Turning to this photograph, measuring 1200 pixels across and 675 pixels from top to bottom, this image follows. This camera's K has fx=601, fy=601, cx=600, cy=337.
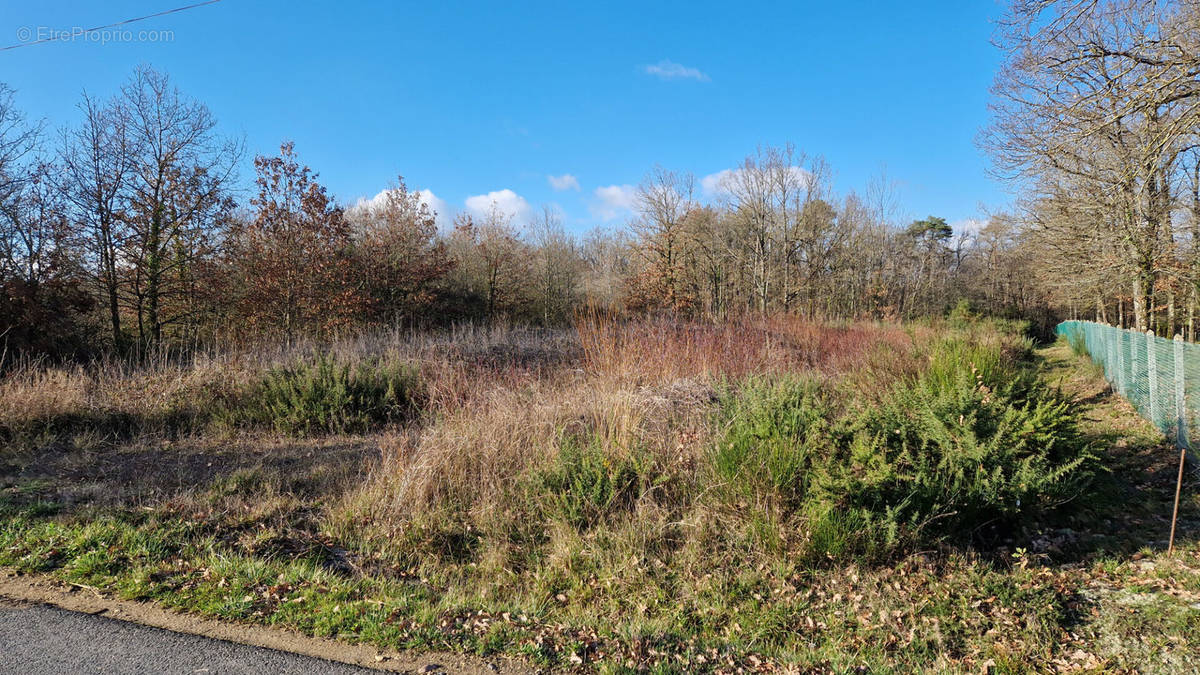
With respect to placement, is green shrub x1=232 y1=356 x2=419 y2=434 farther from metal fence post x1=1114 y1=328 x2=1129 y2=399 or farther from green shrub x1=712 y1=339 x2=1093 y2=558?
metal fence post x1=1114 y1=328 x2=1129 y2=399

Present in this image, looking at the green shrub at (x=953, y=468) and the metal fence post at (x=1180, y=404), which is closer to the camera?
the green shrub at (x=953, y=468)

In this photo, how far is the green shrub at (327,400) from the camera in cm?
852

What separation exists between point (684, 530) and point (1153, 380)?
7.98 meters

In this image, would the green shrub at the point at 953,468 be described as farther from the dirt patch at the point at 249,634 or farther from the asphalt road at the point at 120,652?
the asphalt road at the point at 120,652

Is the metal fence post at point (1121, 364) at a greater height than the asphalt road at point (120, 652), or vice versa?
the metal fence post at point (1121, 364)

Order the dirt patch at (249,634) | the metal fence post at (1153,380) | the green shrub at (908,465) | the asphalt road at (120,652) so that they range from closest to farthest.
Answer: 1. the asphalt road at (120,652)
2. the dirt patch at (249,634)
3. the green shrub at (908,465)
4. the metal fence post at (1153,380)

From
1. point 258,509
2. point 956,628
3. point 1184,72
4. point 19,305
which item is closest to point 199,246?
point 19,305

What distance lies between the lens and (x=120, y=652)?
2943mm

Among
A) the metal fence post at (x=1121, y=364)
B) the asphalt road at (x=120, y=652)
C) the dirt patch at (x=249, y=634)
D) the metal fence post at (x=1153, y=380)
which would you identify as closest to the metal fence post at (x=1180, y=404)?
the metal fence post at (x=1153, y=380)

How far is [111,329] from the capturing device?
16.0m

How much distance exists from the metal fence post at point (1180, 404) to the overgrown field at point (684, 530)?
340 millimetres

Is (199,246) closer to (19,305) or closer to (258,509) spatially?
(19,305)

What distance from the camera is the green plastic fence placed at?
6.58 metres

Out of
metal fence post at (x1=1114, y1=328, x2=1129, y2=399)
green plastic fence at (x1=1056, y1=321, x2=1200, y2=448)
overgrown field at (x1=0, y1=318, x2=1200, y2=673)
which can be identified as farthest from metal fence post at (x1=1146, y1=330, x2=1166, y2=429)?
metal fence post at (x1=1114, y1=328, x2=1129, y2=399)
